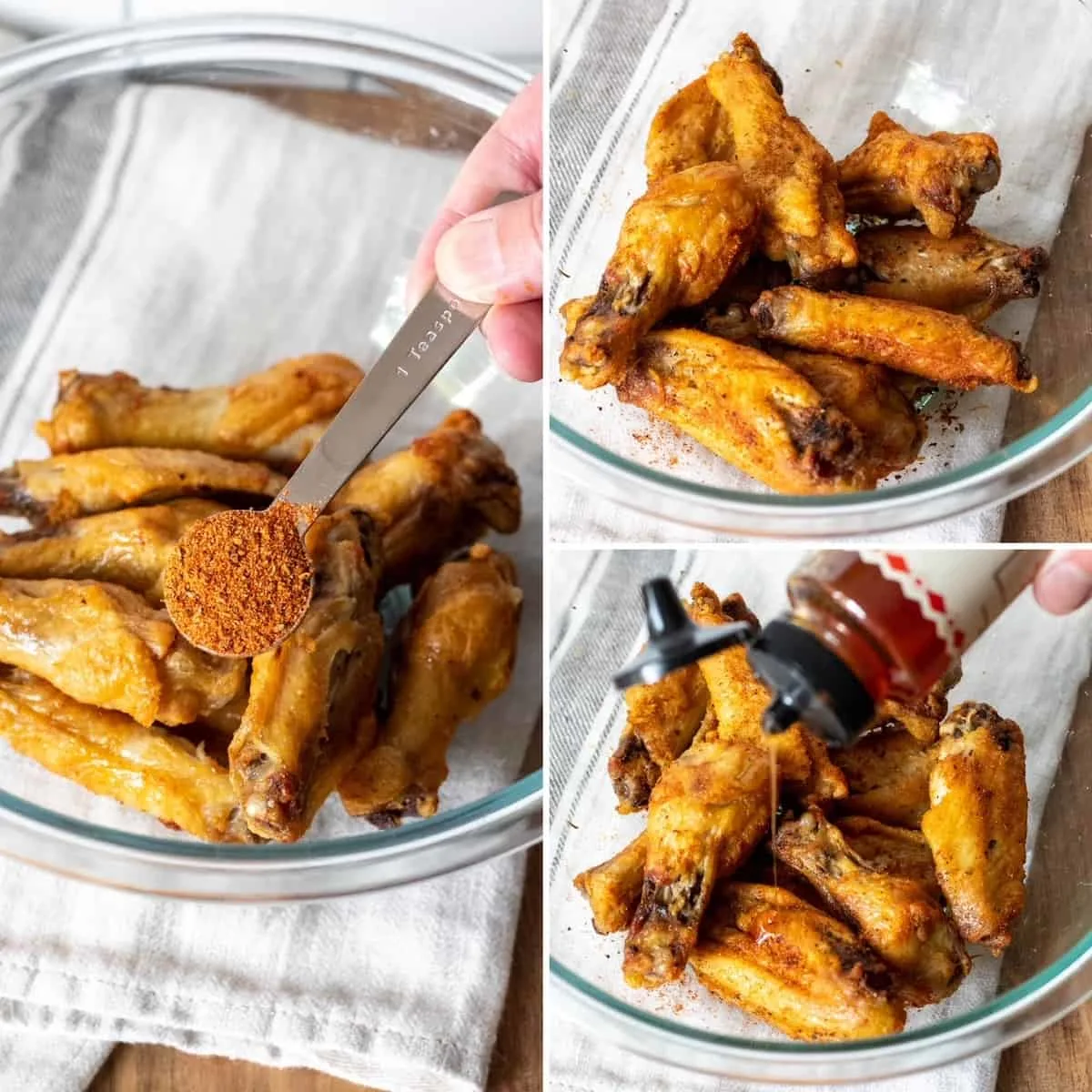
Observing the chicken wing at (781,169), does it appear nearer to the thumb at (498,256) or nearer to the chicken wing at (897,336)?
the chicken wing at (897,336)

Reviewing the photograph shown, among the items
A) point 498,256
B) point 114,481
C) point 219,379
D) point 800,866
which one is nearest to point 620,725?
point 800,866

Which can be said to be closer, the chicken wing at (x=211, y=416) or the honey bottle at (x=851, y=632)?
the honey bottle at (x=851, y=632)

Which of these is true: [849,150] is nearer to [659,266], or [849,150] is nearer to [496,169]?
[659,266]

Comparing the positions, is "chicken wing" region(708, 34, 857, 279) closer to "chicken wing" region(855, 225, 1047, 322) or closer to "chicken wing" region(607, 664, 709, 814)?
"chicken wing" region(855, 225, 1047, 322)

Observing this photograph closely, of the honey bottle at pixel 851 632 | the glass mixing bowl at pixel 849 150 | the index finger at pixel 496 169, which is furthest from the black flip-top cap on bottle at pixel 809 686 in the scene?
the index finger at pixel 496 169

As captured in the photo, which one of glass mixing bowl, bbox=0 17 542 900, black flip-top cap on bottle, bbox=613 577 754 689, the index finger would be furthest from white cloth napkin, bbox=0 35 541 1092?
black flip-top cap on bottle, bbox=613 577 754 689

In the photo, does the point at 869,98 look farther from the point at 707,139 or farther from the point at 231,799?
the point at 231,799
